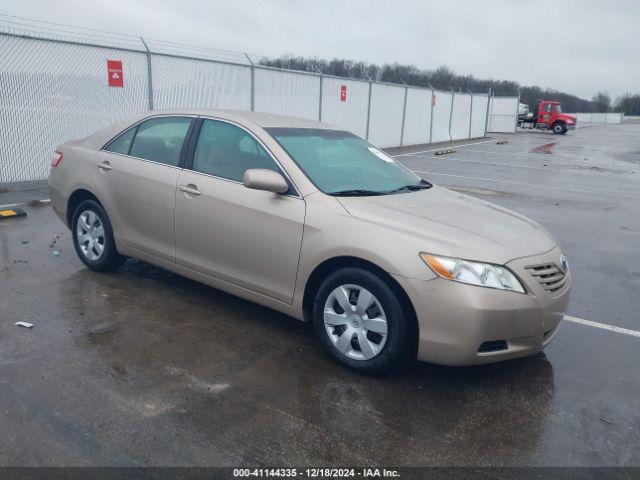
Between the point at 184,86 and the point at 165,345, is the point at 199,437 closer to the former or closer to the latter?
the point at 165,345

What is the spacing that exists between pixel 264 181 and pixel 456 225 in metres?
1.32

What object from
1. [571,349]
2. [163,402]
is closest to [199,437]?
[163,402]

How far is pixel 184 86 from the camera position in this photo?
12867 millimetres

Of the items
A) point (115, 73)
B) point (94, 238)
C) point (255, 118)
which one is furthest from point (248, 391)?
point (115, 73)

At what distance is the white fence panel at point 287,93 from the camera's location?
49.8 feet

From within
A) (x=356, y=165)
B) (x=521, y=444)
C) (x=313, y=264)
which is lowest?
(x=521, y=444)

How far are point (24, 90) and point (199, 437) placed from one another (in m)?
9.21

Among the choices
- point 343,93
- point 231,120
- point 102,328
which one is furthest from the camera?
point 343,93

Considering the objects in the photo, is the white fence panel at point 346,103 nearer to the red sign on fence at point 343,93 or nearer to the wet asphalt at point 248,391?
the red sign on fence at point 343,93

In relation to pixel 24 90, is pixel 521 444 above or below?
Result: below

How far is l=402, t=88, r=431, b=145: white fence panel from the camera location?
942 inches

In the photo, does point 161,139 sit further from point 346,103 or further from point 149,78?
point 346,103

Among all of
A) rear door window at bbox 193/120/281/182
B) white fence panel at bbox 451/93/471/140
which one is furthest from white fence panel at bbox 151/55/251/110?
white fence panel at bbox 451/93/471/140

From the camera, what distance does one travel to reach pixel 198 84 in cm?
1322
